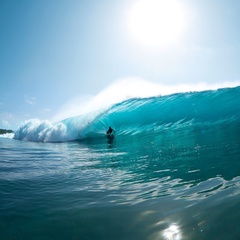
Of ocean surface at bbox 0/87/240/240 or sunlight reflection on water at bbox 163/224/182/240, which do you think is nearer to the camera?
sunlight reflection on water at bbox 163/224/182/240

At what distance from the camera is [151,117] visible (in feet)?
66.2

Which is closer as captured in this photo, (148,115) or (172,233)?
(172,233)

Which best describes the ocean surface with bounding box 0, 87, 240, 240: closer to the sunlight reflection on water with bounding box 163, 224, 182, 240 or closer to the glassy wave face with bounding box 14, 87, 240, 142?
the sunlight reflection on water with bounding box 163, 224, 182, 240

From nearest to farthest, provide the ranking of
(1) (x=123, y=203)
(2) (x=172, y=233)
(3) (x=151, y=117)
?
(2) (x=172, y=233) → (1) (x=123, y=203) → (3) (x=151, y=117)

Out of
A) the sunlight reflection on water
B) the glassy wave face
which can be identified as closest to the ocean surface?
the sunlight reflection on water

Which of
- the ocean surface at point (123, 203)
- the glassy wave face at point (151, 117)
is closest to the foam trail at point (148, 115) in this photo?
Result: the glassy wave face at point (151, 117)

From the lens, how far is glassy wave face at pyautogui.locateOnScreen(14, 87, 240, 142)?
58.6 feet

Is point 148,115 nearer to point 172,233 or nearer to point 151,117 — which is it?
point 151,117

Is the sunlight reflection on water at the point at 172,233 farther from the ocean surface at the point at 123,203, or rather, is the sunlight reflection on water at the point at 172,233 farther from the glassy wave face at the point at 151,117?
the glassy wave face at the point at 151,117

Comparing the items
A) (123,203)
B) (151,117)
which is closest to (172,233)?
(123,203)

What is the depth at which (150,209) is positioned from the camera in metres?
2.43

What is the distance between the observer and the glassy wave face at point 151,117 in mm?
17875

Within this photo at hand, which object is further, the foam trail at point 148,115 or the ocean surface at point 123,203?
the foam trail at point 148,115

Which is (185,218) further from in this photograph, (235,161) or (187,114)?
(187,114)
